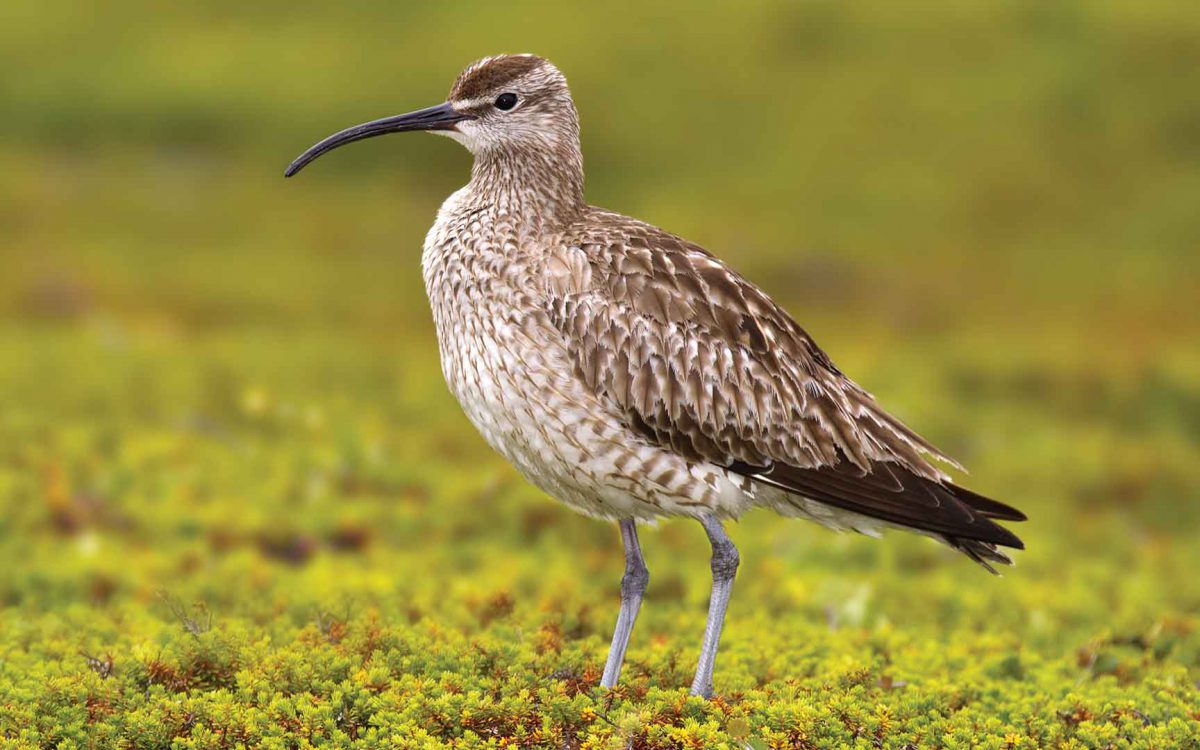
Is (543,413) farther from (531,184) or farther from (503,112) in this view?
(503,112)

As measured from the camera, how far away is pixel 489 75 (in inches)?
328

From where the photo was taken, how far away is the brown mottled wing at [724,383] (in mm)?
7457

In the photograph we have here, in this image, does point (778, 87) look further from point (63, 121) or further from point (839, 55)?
point (63, 121)

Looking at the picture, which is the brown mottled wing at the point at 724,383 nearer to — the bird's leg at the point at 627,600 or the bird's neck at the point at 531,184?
the bird's neck at the point at 531,184

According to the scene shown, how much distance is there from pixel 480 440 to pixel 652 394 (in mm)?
8385

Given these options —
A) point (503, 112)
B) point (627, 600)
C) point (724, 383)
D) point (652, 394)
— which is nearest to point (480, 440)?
point (503, 112)

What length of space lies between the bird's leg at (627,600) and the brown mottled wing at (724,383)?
811 millimetres

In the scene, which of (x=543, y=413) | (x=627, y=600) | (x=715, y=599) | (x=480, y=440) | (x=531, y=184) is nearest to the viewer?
(x=543, y=413)

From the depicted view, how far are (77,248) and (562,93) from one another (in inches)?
654

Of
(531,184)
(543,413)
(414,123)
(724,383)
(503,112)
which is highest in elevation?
(503,112)

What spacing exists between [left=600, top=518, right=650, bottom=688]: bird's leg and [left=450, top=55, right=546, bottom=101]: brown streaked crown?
250 centimetres

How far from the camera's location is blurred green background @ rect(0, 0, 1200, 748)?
7605 millimetres

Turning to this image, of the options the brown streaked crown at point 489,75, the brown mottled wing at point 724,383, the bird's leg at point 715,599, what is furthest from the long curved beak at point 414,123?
the bird's leg at point 715,599

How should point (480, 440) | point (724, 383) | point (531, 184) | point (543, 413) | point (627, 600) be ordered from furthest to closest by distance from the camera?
point (480, 440) < point (531, 184) < point (627, 600) < point (724, 383) < point (543, 413)
